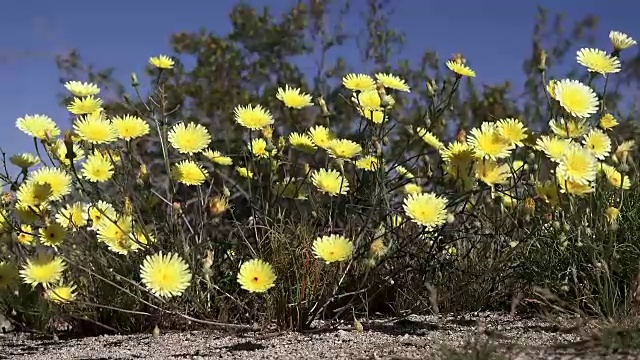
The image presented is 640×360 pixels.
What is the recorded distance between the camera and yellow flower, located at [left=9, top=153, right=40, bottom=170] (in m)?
3.10

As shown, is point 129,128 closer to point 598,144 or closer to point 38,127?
point 38,127

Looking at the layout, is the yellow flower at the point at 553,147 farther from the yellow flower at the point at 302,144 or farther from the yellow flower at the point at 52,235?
the yellow flower at the point at 52,235

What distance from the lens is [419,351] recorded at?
7.27 feet

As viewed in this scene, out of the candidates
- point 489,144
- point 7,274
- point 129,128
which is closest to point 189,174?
point 129,128

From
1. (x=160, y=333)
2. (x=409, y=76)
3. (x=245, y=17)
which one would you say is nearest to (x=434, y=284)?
(x=160, y=333)

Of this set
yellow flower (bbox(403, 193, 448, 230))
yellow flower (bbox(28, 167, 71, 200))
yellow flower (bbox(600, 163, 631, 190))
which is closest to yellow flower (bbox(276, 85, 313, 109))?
yellow flower (bbox(403, 193, 448, 230))

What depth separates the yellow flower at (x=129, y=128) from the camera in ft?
9.37

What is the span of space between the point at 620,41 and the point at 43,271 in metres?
2.19

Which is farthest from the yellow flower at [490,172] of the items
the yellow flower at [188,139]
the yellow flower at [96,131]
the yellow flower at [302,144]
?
the yellow flower at [96,131]

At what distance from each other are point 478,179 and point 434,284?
43 cm

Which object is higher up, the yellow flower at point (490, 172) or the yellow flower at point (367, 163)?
the yellow flower at point (367, 163)

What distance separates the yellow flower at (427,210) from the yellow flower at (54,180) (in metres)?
1.19

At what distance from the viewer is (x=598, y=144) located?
274 cm

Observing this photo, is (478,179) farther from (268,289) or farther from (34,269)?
(34,269)
